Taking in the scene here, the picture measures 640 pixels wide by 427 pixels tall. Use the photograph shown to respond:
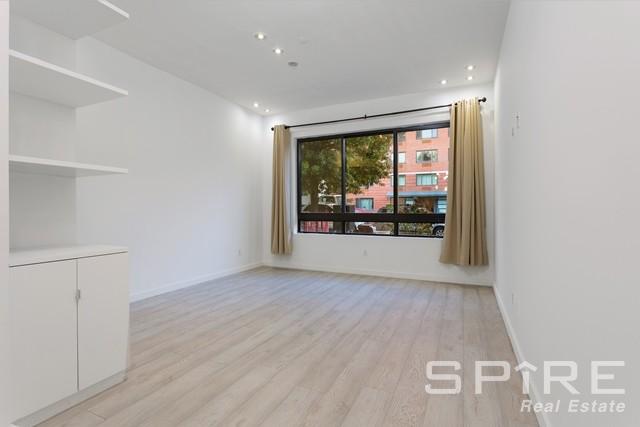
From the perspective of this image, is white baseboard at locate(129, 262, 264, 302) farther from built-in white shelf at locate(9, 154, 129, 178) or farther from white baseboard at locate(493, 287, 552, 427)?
white baseboard at locate(493, 287, 552, 427)

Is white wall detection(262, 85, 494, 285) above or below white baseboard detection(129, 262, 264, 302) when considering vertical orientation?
above

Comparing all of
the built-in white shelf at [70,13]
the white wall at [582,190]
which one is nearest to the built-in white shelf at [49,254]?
the built-in white shelf at [70,13]

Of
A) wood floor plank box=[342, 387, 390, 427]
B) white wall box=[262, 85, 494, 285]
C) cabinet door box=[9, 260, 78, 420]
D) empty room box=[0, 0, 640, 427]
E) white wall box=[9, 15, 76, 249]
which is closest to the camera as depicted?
empty room box=[0, 0, 640, 427]

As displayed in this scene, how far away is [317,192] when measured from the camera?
5.64m

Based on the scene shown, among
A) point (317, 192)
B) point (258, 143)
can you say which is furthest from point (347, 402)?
point (258, 143)

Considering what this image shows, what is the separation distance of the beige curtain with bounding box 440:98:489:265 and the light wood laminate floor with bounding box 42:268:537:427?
63 cm

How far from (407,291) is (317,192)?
2.45m

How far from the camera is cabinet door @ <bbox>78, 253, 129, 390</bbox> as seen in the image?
1709 mm

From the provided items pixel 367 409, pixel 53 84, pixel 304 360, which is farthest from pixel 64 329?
pixel 367 409

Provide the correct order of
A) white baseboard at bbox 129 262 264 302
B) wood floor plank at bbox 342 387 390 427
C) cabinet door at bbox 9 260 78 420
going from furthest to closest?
white baseboard at bbox 129 262 264 302
wood floor plank at bbox 342 387 390 427
cabinet door at bbox 9 260 78 420

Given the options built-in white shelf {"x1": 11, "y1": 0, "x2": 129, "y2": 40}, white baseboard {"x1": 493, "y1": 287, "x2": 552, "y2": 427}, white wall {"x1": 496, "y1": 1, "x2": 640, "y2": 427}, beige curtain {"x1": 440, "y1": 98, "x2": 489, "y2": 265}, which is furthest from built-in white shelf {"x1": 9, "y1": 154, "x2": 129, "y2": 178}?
beige curtain {"x1": 440, "y1": 98, "x2": 489, "y2": 265}

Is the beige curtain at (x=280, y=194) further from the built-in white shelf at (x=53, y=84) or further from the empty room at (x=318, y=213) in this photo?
the built-in white shelf at (x=53, y=84)

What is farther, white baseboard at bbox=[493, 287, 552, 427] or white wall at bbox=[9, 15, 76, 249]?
white wall at bbox=[9, 15, 76, 249]

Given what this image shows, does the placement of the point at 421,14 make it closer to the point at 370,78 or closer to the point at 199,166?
the point at 370,78
